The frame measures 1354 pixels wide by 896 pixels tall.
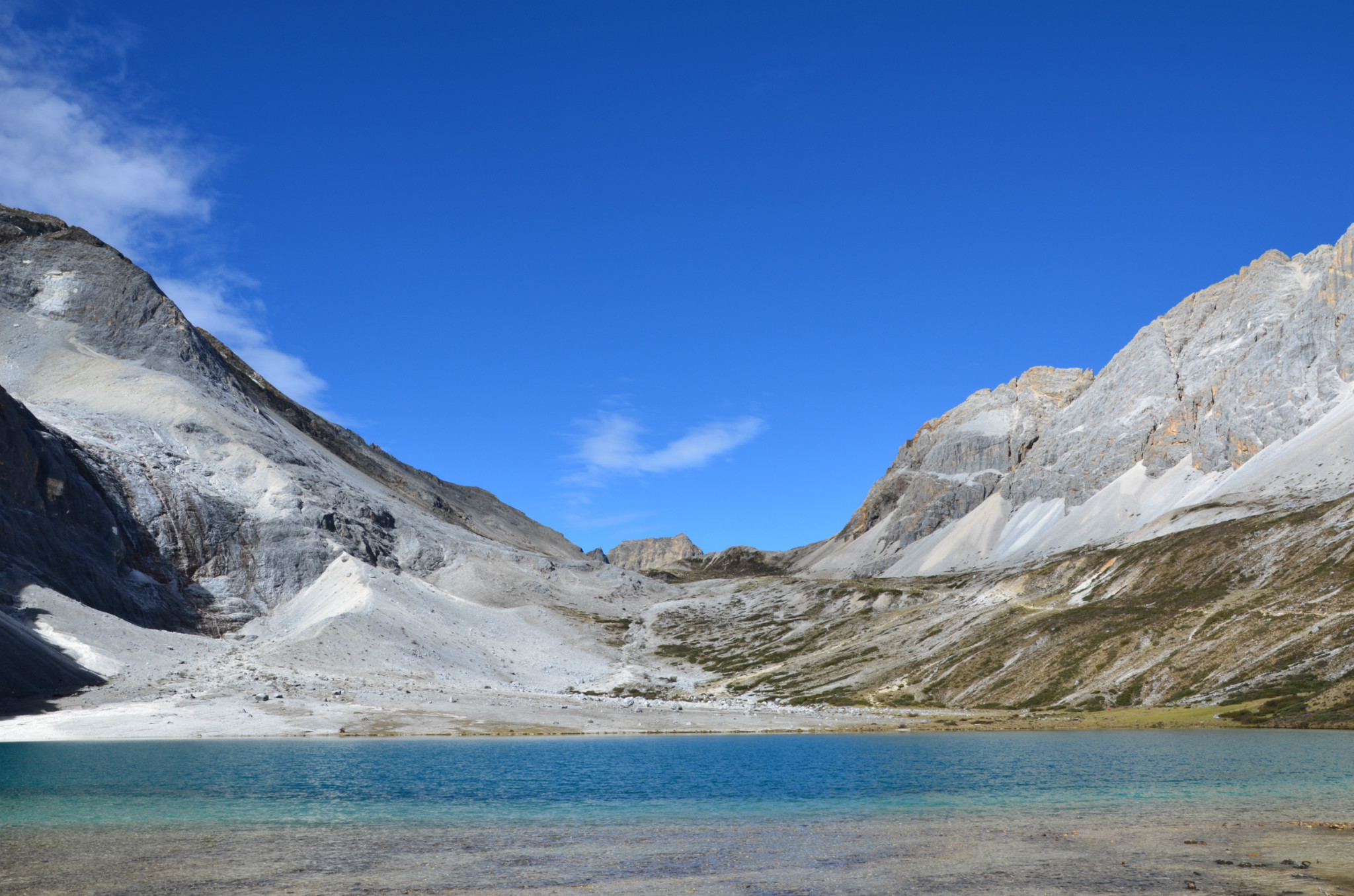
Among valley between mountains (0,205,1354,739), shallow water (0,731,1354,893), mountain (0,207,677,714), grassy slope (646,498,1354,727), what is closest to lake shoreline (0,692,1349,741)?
valley between mountains (0,205,1354,739)

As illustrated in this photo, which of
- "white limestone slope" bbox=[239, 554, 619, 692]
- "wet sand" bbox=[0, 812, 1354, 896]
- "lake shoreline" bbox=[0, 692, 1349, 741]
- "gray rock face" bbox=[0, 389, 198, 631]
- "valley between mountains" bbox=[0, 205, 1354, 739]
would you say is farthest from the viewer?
"white limestone slope" bbox=[239, 554, 619, 692]

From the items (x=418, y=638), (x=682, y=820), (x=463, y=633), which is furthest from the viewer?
(x=463, y=633)

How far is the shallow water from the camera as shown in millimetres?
28203

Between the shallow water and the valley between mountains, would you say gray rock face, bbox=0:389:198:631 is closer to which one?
the valley between mountains

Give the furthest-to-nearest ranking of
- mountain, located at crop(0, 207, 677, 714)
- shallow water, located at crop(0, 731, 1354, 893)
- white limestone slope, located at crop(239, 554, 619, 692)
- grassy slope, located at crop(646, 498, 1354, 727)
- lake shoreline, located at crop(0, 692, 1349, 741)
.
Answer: white limestone slope, located at crop(239, 554, 619, 692), mountain, located at crop(0, 207, 677, 714), grassy slope, located at crop(646, 498, 1354, 727), lake shoreline, located at crop(0, 692, 1349, 741), shallow water, located at crop(0, 731, 1354, 893)

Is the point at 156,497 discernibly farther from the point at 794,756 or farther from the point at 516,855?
the point at 516,855

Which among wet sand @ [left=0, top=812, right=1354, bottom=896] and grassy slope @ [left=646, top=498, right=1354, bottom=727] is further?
grassy slope @ [left=646, top=498, right=1354, bottom=727]

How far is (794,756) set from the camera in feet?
235

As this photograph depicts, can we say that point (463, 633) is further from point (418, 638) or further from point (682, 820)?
point (682, 820)

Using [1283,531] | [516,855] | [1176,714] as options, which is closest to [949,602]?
[1283,531]

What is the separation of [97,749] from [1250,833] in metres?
79.4

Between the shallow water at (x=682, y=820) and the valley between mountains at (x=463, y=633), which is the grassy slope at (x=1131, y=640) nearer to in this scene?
the valley between mountains at (x=463, y=633)

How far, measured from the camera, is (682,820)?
4088 cm

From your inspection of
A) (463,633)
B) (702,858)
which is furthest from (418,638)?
(702,858)
